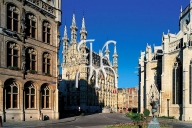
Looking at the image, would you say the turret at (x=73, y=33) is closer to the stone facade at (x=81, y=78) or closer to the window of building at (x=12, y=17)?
the stone facade at (x=81, y=78)

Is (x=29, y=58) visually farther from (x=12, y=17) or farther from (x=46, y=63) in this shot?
(x=12, y=17)

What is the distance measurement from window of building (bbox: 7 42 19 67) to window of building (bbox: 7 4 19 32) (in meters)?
1.90

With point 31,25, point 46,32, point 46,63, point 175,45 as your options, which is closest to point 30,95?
point 46,63

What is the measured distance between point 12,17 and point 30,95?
9.49 meters

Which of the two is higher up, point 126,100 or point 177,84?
point 177,84

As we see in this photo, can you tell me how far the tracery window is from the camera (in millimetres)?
40156

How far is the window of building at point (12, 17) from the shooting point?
27.7m

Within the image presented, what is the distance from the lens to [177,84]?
1608 inches

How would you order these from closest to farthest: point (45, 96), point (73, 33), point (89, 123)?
point (89, 123) < point (45, 96) < point (73, 33)

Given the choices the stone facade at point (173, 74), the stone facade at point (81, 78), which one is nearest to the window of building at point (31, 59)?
the stone facade at point (173, 74)

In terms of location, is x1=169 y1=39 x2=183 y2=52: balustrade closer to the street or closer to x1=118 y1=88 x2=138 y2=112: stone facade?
the street

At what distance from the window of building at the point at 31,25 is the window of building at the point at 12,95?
669 centimetres

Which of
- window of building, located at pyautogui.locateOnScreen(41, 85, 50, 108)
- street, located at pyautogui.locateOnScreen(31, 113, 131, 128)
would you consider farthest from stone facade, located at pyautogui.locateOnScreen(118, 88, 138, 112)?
window of building, located at pyautogui.locateOnScreen(41, 85, 50, 108)

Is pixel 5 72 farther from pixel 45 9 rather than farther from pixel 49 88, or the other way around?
pixel 45 9
